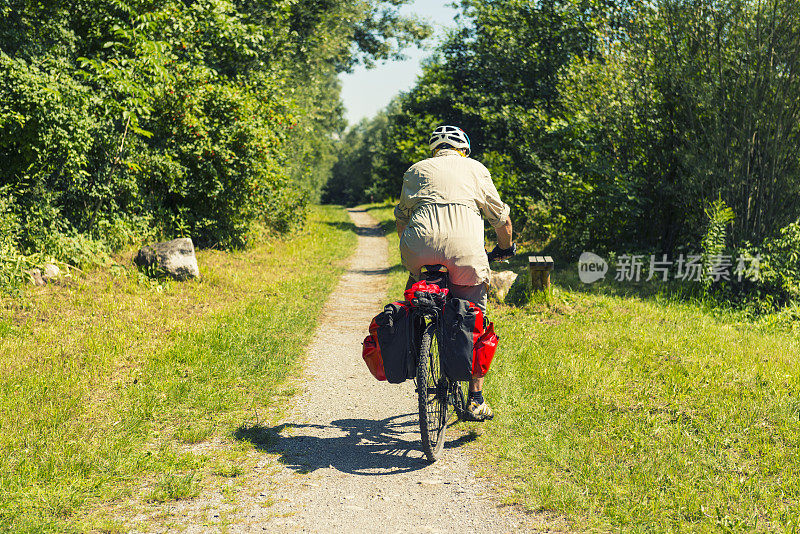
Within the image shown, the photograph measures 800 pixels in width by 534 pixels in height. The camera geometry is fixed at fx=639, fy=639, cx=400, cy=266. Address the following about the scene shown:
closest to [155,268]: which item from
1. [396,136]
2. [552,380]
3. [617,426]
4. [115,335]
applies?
[115,335]

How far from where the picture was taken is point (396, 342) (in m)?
4.45

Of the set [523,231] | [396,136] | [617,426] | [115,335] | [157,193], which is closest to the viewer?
[617,426]

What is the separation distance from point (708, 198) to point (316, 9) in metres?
12.7

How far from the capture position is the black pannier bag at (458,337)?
14.5ft

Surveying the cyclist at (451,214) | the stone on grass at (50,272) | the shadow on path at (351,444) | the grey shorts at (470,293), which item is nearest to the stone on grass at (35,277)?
the stone on grass at (50,272)

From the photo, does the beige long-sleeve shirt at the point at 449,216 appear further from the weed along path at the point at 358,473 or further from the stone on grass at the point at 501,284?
the stone on grass at the point at 501,284

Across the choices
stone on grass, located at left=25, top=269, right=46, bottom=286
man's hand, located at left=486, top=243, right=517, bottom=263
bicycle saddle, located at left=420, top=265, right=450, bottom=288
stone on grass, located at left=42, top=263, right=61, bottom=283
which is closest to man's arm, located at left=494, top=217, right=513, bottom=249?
man's hand, located at left=486, top=243, right=517, bottom=263

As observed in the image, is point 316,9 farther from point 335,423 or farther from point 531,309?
point 335,423

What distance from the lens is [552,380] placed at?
628 centimetres

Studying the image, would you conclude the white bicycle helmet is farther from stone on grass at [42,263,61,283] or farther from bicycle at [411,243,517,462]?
stone on grass at [42,263,61,283]

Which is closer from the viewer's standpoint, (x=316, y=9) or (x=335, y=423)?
(x=335, y=423)

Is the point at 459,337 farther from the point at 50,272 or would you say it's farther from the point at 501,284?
the point at 50,272

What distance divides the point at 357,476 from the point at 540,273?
647 cm

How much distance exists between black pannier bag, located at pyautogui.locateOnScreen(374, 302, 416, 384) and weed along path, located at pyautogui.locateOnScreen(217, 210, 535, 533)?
734 mm
